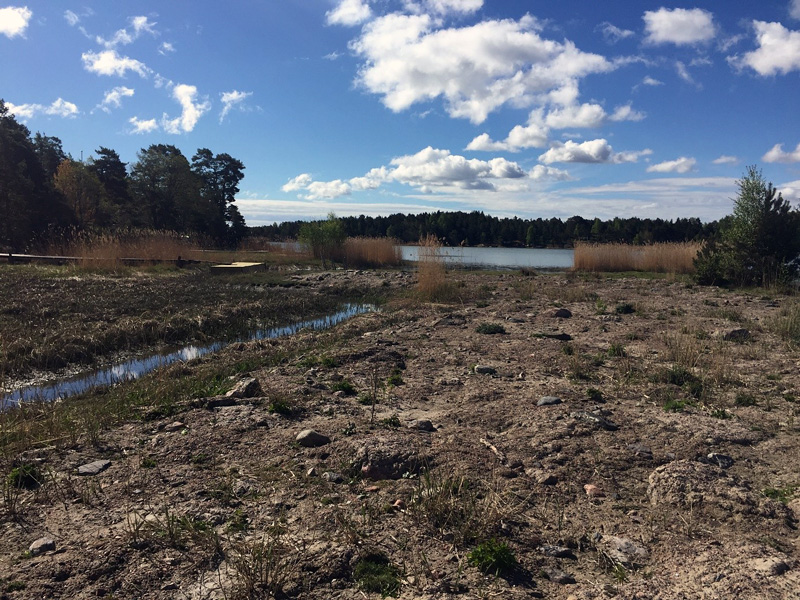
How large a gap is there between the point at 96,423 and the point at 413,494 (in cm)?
338

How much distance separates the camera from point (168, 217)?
42688 millimetres

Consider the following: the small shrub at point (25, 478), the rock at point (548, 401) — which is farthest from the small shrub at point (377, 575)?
the rock at point (548, 401)

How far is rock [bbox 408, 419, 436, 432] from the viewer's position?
4925mm

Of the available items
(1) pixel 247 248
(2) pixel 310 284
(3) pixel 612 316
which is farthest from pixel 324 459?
(1) pixel 247 248

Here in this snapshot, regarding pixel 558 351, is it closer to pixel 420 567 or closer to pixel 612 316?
pixel 612 316

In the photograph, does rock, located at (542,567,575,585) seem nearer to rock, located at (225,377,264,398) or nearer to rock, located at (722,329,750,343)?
rock, located at (225,377,264,398)

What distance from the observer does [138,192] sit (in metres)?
41.6

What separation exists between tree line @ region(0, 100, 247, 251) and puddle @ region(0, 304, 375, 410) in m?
24.7

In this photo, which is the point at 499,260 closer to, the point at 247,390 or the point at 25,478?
the point at 247,390

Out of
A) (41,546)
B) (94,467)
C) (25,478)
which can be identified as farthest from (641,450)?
(25,478)

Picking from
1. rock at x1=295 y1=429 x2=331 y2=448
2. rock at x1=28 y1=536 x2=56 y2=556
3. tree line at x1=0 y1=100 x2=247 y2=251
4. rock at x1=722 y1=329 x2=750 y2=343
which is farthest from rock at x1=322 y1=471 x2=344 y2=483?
tree line at x1=0 y1=100 x2=247 y2=251

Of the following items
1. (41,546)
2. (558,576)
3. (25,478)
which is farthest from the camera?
(25,478)

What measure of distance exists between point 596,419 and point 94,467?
14.9 ft

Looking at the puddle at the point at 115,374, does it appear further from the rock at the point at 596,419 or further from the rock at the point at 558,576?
the rock at the point at 596,419
